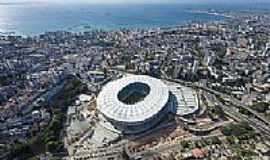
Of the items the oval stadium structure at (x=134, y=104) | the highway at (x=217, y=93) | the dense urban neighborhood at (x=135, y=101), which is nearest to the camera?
the dense urban neighborhood at (x=135, y=101)

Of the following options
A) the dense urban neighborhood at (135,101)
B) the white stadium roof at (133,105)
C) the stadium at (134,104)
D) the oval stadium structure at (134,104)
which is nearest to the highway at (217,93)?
the dense urban neighborhood at (135,101)

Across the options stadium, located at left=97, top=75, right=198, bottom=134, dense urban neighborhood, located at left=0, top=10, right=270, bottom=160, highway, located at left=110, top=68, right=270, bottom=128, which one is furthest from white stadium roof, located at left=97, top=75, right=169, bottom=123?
highway, located at left=110, top=68, right=270, bottom=128

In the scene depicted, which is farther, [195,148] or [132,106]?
[132,106]

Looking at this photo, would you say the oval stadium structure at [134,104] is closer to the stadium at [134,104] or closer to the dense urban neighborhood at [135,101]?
the stadium at [134,104]

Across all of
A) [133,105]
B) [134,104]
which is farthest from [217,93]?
[133,105]

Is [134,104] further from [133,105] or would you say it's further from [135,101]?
[135,101]

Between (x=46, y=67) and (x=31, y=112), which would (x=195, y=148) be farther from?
(x=46, y=67)

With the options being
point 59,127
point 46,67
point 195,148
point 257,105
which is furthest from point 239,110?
point 46,67
